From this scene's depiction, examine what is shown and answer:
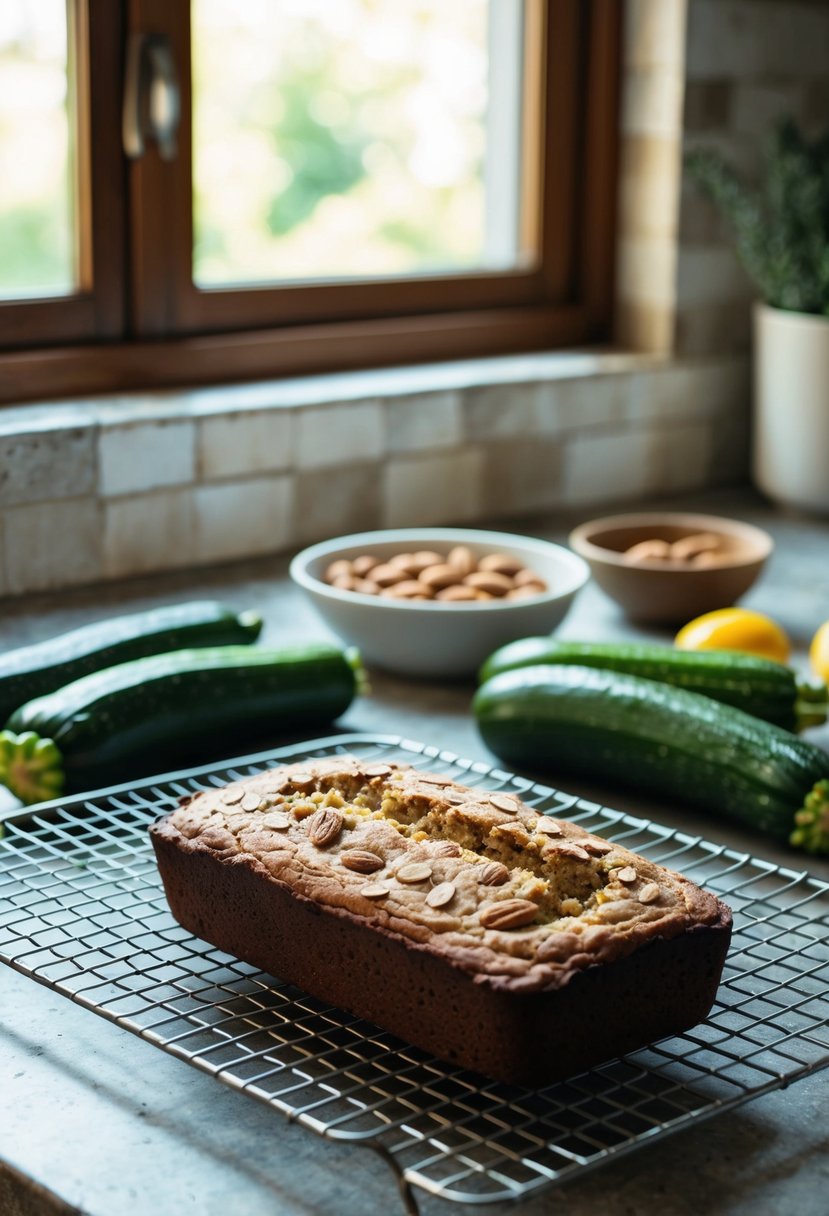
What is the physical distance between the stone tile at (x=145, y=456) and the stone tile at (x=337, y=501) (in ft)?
0.61

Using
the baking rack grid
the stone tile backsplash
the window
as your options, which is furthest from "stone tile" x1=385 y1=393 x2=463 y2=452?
the baking rack grid

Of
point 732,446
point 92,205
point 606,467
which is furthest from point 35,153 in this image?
point 732,446

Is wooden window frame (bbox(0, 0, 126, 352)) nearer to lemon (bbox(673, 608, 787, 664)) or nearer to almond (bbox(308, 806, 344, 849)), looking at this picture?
lemon (bbox(673, 608, 787, 664))

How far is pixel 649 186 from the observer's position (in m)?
2.47

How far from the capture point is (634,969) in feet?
2.93

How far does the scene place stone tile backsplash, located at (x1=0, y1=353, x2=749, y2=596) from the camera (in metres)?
1.90

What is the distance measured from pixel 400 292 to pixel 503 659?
3.24 feet

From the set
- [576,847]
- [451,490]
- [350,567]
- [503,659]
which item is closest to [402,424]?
[451,490]

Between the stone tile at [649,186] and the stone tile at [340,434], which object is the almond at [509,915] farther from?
the stone tile at [649,186]

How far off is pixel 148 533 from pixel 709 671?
804 millimetres

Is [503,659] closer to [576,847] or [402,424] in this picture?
[576,847]

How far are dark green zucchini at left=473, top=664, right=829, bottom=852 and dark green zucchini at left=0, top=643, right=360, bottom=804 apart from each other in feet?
0.53

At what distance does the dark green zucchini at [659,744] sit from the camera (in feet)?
4.24

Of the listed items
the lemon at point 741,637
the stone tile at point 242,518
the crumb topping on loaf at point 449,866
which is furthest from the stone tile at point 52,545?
the crumb topping on loaf at point 449,866
